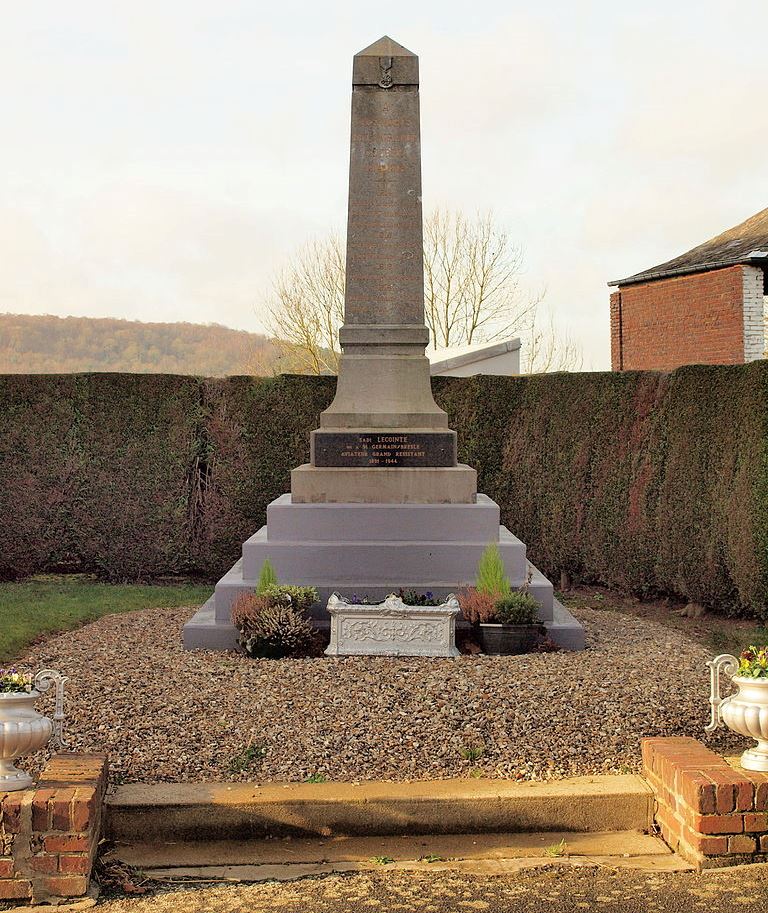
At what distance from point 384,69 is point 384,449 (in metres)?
3.57

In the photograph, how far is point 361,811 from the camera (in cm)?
514

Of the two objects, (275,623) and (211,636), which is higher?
(275,623)

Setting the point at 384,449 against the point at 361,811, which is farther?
the point at 384,449

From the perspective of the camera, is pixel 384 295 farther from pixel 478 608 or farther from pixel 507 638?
pixel 507 638

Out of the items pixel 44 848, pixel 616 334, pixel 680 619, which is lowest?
pixel 680 619

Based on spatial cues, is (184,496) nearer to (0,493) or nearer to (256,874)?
(0,493)

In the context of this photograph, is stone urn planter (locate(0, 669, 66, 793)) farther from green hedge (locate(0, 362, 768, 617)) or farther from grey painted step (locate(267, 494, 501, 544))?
green hedge (locate(0, 362, 768, 617))

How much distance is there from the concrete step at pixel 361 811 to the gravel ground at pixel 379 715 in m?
0.28

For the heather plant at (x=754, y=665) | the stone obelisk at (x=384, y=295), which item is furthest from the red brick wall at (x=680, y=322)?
the heather plant at (x=754, y=665)

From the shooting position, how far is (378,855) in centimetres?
489

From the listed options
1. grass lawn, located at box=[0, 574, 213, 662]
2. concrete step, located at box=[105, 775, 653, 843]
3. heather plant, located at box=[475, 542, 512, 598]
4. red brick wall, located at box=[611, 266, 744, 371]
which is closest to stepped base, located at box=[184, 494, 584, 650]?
heather plant, located at box=[475, 542, 512, 598]

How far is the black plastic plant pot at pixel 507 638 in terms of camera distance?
8109mm

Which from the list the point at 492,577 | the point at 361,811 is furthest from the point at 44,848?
the point at 492,577

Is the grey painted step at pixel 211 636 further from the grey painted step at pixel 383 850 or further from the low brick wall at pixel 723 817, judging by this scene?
the low brick wall at pixel 723 817
